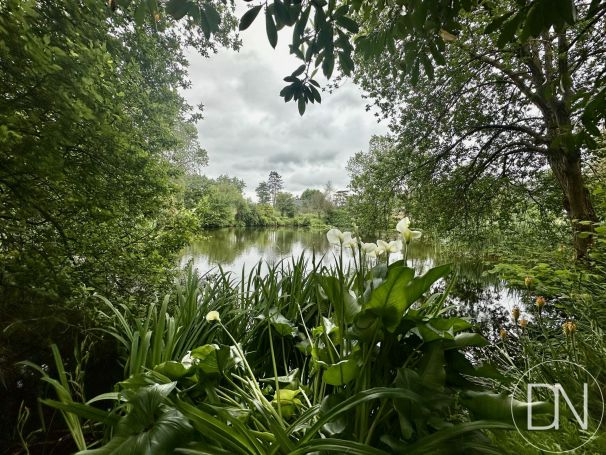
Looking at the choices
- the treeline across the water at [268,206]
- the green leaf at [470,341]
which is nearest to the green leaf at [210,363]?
the green leaf at [470,341]

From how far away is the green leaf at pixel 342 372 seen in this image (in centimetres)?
69

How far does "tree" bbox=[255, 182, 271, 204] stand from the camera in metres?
32.1

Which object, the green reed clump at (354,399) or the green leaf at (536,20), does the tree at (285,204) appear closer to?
the green reed clump at (354,399)

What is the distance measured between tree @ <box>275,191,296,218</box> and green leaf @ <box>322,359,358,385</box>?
2593cm

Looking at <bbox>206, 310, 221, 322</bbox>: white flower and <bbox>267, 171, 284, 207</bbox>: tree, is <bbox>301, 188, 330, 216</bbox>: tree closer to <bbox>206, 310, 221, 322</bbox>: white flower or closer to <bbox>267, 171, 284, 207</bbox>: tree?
<bbox>267, 171, 284, 207</bbox>: tree

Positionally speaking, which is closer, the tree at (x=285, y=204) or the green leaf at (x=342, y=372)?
the green leaf at (x=342, y=372)

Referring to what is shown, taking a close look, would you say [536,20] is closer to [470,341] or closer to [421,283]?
[421,283]

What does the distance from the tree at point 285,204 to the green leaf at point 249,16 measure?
2593 cm

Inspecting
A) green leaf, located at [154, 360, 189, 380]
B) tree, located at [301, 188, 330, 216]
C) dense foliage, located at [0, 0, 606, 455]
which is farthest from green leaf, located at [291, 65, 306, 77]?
tree, located at [301, 188, 330, 216]

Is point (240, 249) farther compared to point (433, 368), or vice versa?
point (240, 249)

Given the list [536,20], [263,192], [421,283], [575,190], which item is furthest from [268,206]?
[536,20]

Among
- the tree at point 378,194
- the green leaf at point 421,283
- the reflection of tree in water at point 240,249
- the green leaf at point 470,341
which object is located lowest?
the reflection of tree in water at point 240,249

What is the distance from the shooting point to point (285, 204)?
28.7 metres

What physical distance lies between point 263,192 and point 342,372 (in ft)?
108
